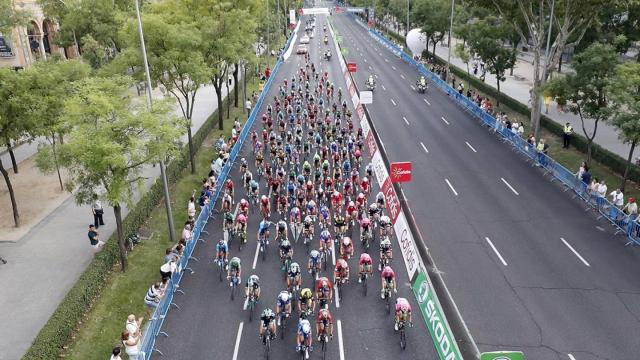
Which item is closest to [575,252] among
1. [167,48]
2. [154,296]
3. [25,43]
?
[154,296]

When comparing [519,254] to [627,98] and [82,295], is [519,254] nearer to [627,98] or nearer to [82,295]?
[627,98]

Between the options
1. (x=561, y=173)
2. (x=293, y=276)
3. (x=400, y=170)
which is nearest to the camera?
(x=293, y=276)

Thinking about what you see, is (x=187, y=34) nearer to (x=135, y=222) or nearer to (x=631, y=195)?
(x=135, y=222)

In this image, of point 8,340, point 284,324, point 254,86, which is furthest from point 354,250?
point 254,86

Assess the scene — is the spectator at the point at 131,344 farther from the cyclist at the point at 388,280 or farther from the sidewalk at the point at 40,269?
the cyclist at the point at 388,280

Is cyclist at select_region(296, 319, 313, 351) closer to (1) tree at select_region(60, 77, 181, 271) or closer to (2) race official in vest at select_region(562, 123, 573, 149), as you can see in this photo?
(1) tree at select_region(60, 77, 181, 271)

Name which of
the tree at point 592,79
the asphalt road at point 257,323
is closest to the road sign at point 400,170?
the asphalt road at point 257,323
